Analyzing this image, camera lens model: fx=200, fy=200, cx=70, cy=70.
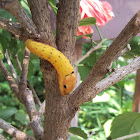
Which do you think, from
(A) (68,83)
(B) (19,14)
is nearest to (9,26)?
(B) (19,14)

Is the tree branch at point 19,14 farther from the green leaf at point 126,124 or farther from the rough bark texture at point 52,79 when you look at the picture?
the green leaf at point 126,124

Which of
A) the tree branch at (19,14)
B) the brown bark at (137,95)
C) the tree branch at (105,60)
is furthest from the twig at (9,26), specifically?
the brown bark at (137,95)

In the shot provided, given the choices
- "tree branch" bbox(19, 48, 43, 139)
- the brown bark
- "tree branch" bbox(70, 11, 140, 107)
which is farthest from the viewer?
the brown bark

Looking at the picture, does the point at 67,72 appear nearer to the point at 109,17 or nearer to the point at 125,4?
the point at 109,17

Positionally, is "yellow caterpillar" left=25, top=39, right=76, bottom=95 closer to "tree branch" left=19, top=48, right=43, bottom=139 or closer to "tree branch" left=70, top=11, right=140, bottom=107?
"tree branch" left=70, top=11, right=140, bottom=107

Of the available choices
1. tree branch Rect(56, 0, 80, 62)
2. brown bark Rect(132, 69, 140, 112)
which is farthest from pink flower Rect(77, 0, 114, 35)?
brown bark Rect(132, 69, 140, 112)

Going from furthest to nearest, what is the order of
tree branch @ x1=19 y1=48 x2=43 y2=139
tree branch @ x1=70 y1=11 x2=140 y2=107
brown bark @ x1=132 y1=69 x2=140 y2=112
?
1. brown bark @ x1=132 y1=69 x2=140 y2=112
2. tree branch @ x1=19 y1=48 x2=43 y2=139
3. tree branch @ x1=70 y1=11 x2=140 y2=107
